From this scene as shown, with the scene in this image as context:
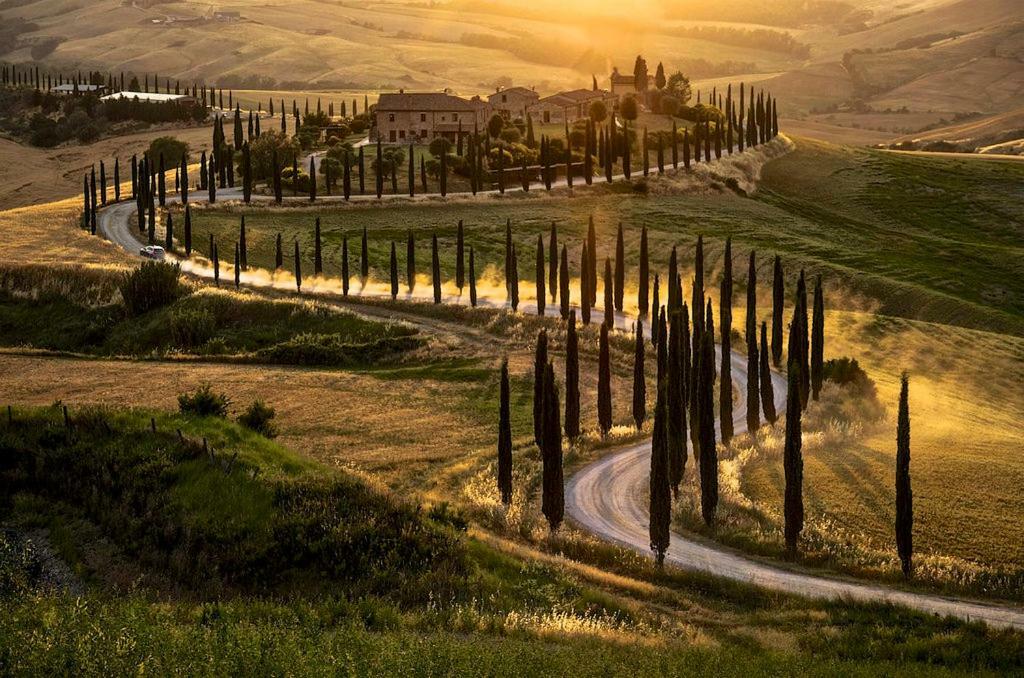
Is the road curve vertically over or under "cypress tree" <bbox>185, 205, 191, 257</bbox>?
under

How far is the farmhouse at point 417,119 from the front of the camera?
17062 centimetres

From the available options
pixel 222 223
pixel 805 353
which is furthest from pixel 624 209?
pixel 805 353

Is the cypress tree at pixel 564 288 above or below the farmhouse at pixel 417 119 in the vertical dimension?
below

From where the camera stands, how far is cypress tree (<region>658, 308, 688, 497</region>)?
2120 inches

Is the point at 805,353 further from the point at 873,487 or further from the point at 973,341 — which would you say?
the point at 973,341

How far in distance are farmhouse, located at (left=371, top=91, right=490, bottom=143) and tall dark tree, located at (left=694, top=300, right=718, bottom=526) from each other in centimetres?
11949

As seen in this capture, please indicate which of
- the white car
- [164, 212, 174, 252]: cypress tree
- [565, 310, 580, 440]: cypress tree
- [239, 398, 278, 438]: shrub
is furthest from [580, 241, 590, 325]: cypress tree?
[164, 212, 174, 252]: cypress tree

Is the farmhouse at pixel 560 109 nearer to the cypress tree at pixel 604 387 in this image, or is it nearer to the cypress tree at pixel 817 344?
the cypress tree at pixel 817 344

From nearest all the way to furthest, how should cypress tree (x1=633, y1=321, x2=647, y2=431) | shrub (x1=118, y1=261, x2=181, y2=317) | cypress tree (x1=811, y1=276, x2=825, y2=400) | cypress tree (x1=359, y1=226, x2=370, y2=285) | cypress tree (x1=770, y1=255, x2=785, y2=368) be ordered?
cypress tree (x1=633, y1=321, x2=647, y2=431) → cypress tree (x1=811, y1=276, x2=825, y2=400) → cypress tree (x1=770, y1=255, x2=785, y2=368) → shrub (x1=118, y1=261, x2=181, y2=317) → cypress tree (x1=359, y1=226, x2=370, y2=285)

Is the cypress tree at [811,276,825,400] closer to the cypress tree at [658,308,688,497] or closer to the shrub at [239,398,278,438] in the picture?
the cypress tree at [658,308,688,497]

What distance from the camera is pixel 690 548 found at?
1853 inches

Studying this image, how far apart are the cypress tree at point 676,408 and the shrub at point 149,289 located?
159 feet

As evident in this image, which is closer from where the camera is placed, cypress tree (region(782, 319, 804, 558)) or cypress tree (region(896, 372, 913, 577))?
cypress tree (region(896, 372, 913, 577))

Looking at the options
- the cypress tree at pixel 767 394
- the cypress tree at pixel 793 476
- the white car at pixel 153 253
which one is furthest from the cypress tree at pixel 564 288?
the white car at pixel 153 253
